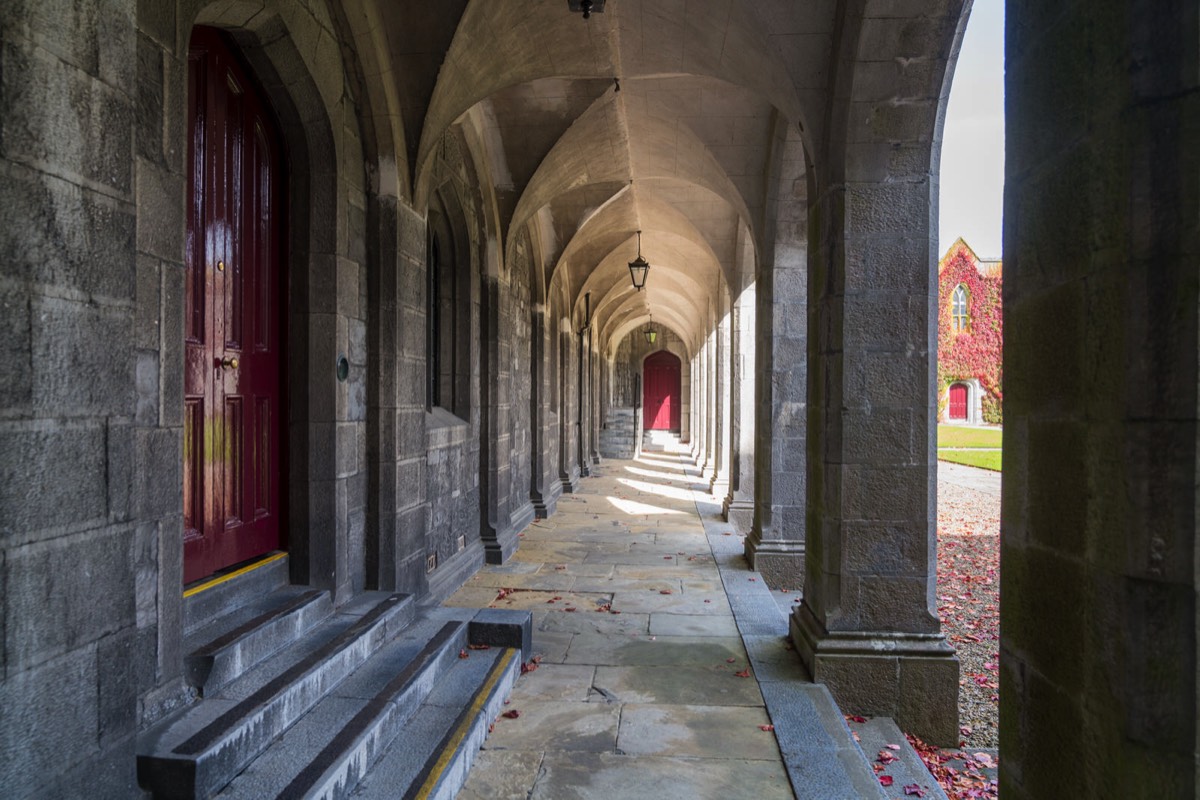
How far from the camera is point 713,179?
6.55 meters

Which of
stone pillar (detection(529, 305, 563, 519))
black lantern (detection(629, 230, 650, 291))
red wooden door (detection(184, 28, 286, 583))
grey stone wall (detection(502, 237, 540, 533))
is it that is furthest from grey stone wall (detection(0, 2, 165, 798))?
black lantern (detection(629, 230, 650, 291))

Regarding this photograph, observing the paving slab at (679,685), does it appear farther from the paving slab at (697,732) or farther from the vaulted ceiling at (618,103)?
the vaulted ceiling at (618,103)

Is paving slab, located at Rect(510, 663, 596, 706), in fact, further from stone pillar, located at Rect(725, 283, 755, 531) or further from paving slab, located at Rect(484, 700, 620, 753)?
stone pillar, located at Rect(725, 283, 755, 531)

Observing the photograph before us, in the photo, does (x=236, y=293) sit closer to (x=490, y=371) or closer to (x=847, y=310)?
(x=847, y=310)

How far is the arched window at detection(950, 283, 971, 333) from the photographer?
108ft

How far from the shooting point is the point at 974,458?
18.4 m

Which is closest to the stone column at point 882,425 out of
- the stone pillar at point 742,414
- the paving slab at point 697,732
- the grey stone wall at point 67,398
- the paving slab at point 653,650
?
the paving slab at point 697,732

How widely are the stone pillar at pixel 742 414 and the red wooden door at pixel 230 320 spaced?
17.6 feet

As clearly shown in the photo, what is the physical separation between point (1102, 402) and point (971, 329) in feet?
117

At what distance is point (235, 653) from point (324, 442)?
122 centimetres

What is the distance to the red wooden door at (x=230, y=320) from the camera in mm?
2828

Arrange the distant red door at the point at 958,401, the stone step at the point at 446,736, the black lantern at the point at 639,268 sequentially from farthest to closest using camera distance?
the distant red door at the point at 958,401 < the black lantern at the point at 639,268 < the stone step at the point at 446,736

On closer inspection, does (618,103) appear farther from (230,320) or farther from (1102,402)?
(1102,402)

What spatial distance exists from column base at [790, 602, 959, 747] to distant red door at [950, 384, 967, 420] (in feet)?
110
